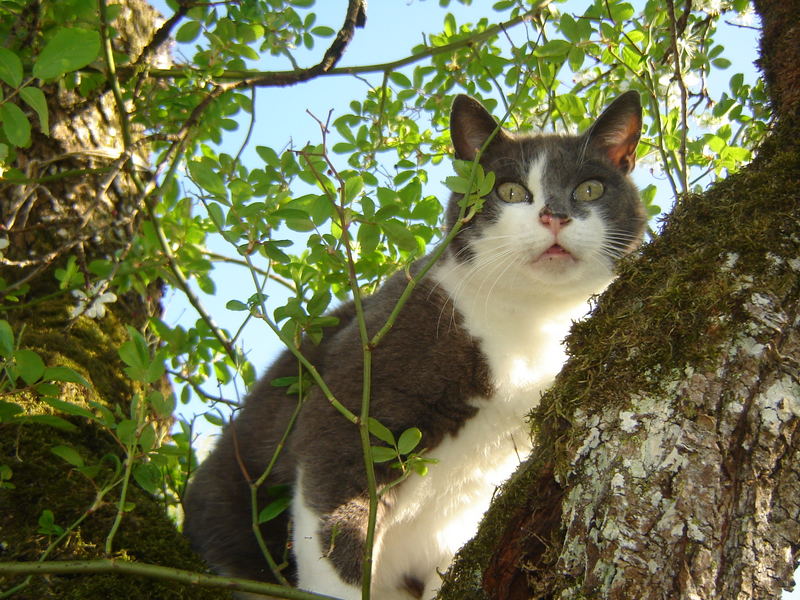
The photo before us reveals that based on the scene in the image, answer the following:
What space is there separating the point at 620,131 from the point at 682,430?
2.02 metres

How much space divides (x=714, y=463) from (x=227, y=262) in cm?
300

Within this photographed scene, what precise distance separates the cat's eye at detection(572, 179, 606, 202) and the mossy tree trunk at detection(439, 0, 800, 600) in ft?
3.79

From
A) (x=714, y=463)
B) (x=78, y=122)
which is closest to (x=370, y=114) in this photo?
(x=78, y=122)

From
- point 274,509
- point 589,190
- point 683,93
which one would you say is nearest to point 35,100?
point 274,509

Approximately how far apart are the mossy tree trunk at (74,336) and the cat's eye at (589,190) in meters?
1.84

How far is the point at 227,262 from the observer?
A: 12.6ft

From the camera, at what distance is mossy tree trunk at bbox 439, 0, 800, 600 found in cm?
127

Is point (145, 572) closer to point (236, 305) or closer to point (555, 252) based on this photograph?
point (236, 305)

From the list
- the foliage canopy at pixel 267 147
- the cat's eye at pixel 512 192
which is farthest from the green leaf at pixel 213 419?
the cat's eye at pixel 512 192

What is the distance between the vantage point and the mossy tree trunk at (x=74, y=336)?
6.64 ft

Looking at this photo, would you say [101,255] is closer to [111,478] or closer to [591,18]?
[111,478]

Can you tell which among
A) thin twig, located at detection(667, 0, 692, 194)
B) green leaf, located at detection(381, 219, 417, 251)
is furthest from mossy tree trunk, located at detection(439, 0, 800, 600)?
thin twig, located at detection(667, 0, 692, 194)

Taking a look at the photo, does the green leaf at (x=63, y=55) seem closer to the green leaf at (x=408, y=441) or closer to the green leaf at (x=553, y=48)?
the green leaf at (x=408, y=441)

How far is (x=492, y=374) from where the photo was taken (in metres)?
2.64
